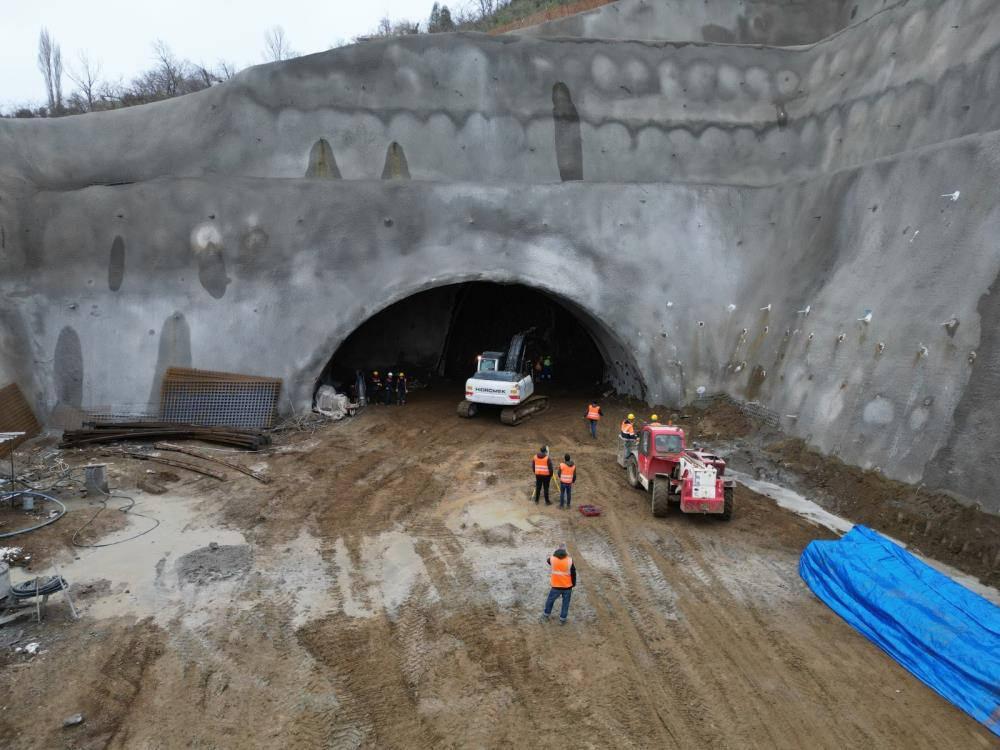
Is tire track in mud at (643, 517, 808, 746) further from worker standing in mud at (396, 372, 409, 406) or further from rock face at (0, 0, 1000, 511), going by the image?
worker standing in mud at (396, 372, 409, 406)

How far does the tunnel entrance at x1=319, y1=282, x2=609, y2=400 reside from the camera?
2681cm

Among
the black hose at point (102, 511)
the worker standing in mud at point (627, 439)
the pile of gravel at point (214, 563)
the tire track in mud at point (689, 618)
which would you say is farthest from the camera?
the worker standing in mud at point (627, 439)

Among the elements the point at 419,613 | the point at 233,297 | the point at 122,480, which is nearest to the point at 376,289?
the point at 233,297

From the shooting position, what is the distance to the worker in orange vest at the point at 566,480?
521 inches

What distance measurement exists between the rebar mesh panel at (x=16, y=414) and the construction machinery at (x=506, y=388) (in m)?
12.2

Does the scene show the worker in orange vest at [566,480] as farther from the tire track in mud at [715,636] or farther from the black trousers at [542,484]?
the tire track in mud at [715,636]

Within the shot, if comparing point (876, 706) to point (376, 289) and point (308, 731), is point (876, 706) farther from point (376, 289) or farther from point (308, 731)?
point (376, 289)

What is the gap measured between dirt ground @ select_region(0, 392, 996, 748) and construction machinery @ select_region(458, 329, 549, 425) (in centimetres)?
622

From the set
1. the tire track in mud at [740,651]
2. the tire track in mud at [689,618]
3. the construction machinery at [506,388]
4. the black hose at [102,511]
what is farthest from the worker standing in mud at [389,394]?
the tire track in mud at [740,651]

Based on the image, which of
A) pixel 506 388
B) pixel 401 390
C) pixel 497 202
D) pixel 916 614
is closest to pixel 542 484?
pixel 506 388

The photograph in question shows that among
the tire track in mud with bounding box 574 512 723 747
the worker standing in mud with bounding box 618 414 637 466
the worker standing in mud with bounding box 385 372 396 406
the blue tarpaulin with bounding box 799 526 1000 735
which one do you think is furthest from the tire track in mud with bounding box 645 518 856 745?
the worker standing in mud with bounding box 385 372 396 406

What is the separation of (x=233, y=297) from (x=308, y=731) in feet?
49.7

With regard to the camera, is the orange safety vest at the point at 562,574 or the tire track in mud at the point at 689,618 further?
the orange safety vest at the point at 562,574

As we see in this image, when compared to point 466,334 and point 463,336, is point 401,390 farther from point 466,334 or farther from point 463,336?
point 466,334
